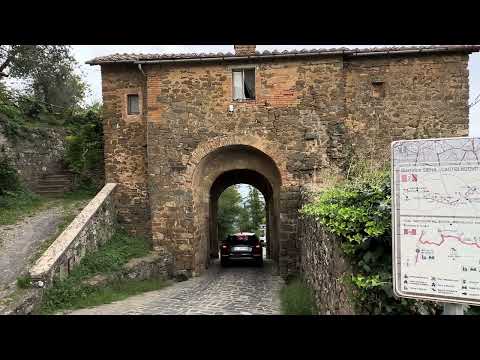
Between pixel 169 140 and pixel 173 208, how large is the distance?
2144 millimetres

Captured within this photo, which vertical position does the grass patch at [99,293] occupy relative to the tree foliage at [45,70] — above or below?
below

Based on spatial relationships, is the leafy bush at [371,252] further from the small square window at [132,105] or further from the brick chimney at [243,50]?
the small square window at [132,105]

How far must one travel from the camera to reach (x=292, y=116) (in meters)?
11.3

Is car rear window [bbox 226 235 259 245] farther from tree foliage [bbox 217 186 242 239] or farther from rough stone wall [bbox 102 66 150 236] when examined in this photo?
tree foliage [bbox 217 186 242 239]

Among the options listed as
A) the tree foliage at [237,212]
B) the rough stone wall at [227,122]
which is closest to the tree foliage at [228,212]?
the tree foliage at [237,212]

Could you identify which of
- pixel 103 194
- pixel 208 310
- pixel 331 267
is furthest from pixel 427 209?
pixel 103 194

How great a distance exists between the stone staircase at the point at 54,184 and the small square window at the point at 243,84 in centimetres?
756

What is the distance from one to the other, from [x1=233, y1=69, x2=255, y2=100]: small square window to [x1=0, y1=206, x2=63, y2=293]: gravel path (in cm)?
659

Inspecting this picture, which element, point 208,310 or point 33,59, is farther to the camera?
point 33,59

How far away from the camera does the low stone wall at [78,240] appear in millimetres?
7590

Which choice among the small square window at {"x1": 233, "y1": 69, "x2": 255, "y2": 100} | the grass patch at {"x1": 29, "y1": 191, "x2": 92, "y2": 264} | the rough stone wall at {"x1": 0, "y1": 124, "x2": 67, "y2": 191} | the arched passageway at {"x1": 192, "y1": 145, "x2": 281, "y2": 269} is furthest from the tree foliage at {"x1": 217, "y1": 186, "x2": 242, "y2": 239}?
the small square window at {"x1": 233, "y1": 69, "x2": 255, "y2": 100}

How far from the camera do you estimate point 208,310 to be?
24.1ft

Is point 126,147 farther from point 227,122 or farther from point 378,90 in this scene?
point 378,90
